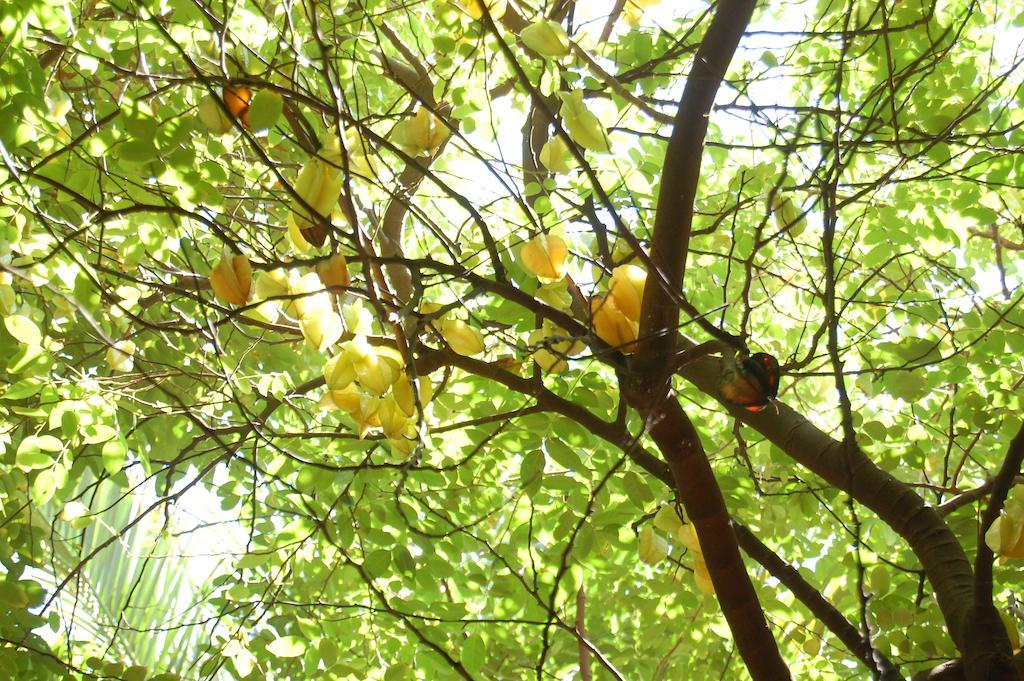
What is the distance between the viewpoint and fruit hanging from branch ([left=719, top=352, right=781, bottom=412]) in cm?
145

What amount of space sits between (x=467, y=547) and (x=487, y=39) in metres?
1.41

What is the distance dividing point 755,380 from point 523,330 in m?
0.56

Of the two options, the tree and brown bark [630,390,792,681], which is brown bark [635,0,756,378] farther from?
brown bark [630,390,792,681]

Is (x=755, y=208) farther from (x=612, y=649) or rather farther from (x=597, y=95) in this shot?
(x=612, y=649)

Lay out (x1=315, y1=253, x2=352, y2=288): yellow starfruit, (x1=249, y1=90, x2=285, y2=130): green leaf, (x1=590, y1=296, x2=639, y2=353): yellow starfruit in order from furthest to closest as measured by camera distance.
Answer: (x1=590, y1=296, x2=639, y2=353): yellow starfruit
(x1=315, y1=253, x2=352, y2=288): yellow starfruit
(x1=249, y1=90, x2=285, y2=130): green leaf

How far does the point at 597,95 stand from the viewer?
2012mm

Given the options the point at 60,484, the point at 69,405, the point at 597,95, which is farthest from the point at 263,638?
the point at 597,95

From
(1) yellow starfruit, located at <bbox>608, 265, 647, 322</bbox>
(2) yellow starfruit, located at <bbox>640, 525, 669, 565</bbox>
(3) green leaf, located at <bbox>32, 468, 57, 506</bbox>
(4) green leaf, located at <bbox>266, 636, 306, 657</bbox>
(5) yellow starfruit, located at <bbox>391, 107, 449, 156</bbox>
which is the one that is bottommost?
(4) green leaf, located at <bbox>266, 636, 306, 657</bbox>

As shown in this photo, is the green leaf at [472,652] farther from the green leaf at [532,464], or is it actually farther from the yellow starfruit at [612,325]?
the yellow starfruit at [612,325]

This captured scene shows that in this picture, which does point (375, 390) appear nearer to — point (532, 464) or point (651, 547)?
point (532, 464)

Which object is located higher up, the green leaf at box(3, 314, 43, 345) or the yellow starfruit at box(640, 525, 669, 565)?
the green leaf at box(3, 314, 43, 345)

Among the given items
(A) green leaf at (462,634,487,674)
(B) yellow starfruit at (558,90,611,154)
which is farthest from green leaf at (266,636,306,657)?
(B) yellow starfruit at (558,90,611,154)

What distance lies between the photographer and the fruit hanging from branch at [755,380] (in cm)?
145

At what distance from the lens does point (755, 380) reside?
146cm
